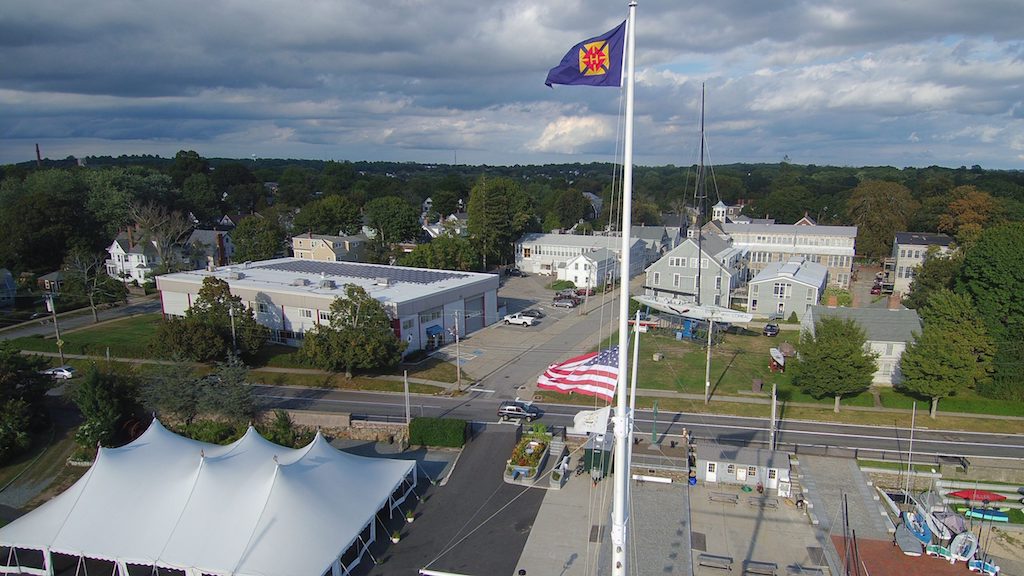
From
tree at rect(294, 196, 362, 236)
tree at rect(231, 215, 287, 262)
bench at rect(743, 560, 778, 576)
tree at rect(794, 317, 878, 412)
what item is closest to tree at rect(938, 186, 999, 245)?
tree at rect(794, 317, 878, 412)

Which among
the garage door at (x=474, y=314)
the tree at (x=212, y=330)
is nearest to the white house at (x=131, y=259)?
the tree at (x=212, y=330)

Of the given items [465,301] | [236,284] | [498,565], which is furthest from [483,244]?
[498,565]

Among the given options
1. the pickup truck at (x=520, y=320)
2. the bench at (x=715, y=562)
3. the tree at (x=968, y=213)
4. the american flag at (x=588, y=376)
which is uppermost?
the tree at (x=968, y=213)

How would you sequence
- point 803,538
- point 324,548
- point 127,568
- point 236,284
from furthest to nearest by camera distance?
point 236,284
point 803,538
point 127,568
point 324,548

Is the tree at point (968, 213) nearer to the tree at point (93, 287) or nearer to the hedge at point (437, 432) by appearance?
the hedge at point (437, 432)

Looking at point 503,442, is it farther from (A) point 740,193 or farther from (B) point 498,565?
(A) point 740,193

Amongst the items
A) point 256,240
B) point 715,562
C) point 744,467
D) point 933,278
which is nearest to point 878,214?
point 933,278

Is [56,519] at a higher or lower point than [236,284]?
lower
